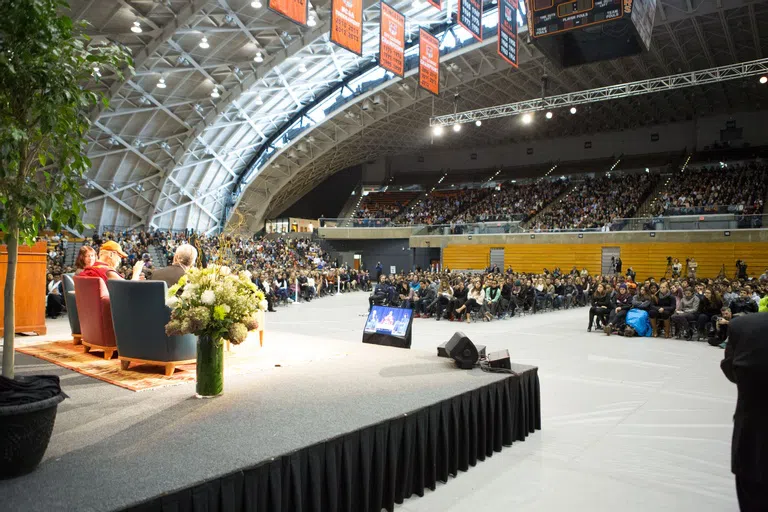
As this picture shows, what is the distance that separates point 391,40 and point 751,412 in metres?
10.7

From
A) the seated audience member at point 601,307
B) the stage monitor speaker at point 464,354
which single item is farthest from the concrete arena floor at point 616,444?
the seated audience member at point 601,307

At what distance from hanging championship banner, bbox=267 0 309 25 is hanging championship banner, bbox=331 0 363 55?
611mm

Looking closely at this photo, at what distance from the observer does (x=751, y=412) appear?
203 cm

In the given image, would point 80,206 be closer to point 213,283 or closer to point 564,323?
point 213,283

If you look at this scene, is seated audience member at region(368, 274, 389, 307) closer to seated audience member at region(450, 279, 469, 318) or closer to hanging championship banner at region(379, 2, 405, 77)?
seated audience member at region(450, 279, 469, 318)

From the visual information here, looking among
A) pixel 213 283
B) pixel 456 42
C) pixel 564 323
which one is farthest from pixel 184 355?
pixel 456 42

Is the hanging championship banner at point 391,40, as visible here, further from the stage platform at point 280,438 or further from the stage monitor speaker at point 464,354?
the stage platform at point 280,438

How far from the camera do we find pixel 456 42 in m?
19.8

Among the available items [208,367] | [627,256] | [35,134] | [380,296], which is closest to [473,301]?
[380,296]

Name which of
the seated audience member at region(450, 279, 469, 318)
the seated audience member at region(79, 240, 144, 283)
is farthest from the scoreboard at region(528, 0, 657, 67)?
the seated audience member at region(79, 240, 144, 283)

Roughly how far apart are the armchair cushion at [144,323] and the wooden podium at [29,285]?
10.9 feet

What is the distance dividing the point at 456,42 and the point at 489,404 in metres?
19.0

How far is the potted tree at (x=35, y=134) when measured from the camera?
6.68ft

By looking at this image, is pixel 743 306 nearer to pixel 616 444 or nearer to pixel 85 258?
pixel 616 444
